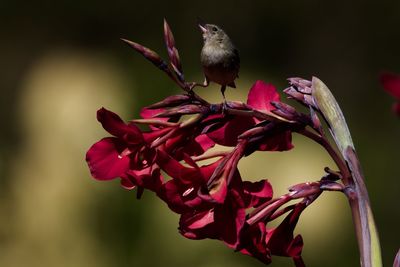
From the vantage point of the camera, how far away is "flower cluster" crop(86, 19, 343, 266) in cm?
73

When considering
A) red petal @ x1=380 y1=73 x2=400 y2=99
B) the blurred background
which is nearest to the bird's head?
Answer: red petal @ x1=380 y1=73 x2=400 y2=99

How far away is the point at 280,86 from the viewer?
2.86 metres

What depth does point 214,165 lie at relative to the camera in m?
0.79

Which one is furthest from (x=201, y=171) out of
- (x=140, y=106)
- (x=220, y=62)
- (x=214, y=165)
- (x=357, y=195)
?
(x=140, y=106)

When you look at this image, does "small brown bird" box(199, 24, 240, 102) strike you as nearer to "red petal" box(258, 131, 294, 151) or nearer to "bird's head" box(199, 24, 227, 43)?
"bird's head" box(199, 24, 227, 43)

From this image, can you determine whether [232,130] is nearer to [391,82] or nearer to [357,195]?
[357,195]

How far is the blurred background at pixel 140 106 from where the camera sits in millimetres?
2652

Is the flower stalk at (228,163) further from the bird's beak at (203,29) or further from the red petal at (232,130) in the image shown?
the bird's beak at (203,29)

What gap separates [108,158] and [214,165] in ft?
0.28

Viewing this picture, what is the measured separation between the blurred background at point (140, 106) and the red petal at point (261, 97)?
1625mm

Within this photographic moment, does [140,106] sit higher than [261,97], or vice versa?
[261,97]

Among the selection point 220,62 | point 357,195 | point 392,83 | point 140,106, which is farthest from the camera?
point 140,106

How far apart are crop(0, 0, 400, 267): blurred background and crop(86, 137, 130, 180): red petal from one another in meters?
1.70

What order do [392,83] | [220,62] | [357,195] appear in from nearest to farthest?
1. [392,83]
2. [357,195]
3. [220,62]
